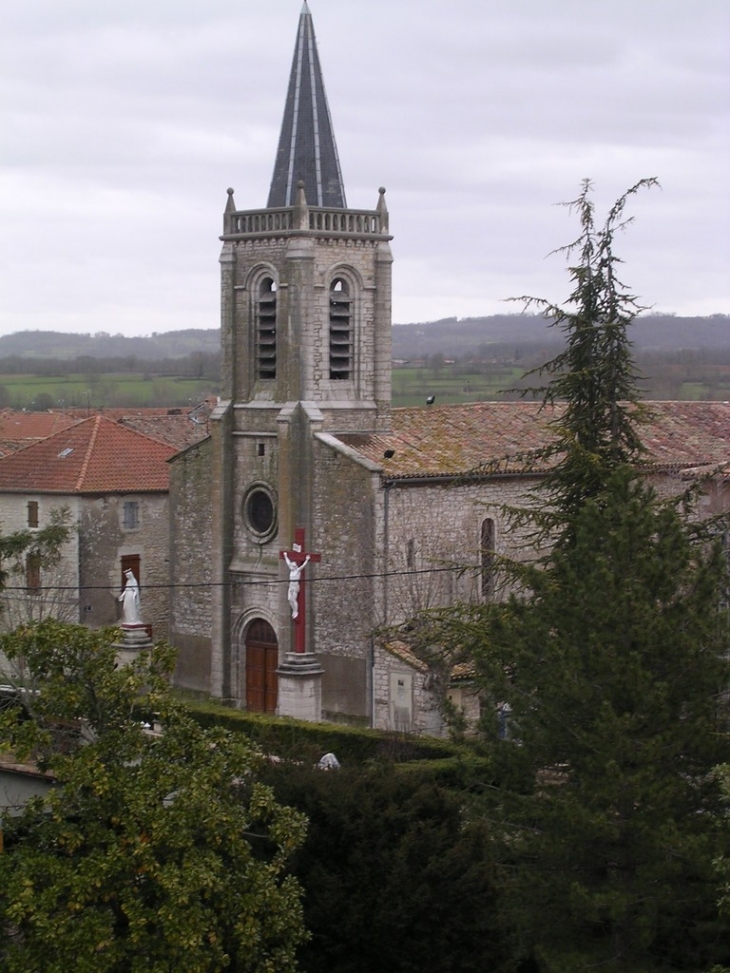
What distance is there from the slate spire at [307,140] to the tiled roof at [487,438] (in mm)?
5300

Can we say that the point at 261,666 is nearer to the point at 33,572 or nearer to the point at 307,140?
the point at 33,572

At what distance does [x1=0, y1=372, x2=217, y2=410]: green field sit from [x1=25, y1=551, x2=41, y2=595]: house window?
64.3m

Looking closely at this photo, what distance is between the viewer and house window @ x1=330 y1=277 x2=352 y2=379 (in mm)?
38156

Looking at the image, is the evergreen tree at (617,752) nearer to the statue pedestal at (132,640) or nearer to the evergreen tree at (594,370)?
the evergreen tree at (594,370)

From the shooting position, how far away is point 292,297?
37.7 metres

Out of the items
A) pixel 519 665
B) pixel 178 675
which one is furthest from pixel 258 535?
pixel 519 665

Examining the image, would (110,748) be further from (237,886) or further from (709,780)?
(709,780)

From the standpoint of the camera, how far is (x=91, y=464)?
141 ft

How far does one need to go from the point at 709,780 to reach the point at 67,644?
7514mm

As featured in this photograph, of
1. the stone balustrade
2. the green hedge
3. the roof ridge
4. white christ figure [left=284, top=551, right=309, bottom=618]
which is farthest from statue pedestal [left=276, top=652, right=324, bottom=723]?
the stone balustrade

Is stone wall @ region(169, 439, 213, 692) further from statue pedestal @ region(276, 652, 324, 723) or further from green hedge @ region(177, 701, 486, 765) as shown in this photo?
green hedge @ region(177, 701, 486, 765)

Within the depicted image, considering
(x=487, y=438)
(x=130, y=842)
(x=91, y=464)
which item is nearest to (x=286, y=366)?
(x=487, y=438)

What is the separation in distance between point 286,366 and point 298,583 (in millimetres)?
4797

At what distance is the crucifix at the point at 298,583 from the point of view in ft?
119
